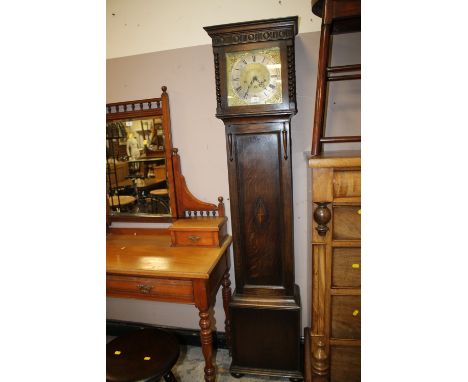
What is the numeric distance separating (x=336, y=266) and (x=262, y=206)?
0.52 m

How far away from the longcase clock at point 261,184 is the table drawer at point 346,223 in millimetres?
352

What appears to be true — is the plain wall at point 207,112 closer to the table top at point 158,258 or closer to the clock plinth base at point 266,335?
the clock plinth base at point 266,335

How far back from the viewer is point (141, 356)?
144 cm

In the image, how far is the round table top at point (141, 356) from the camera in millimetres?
1312

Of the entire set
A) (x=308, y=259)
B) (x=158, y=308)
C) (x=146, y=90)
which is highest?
(x=146, y=90)

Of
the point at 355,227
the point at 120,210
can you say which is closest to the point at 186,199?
the point at 120,210

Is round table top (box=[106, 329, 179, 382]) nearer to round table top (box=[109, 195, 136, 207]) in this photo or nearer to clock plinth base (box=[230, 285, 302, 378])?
clock plinth base (box=[230, 285, 302, 378])

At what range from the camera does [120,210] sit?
2096mm

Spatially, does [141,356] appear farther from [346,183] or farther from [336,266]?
[346,183]

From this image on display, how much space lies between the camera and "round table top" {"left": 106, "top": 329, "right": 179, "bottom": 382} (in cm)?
131

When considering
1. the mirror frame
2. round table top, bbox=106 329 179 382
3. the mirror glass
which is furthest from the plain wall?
round table top, bbox=106 329 179 382

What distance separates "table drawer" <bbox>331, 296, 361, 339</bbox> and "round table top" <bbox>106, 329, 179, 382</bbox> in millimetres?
832
